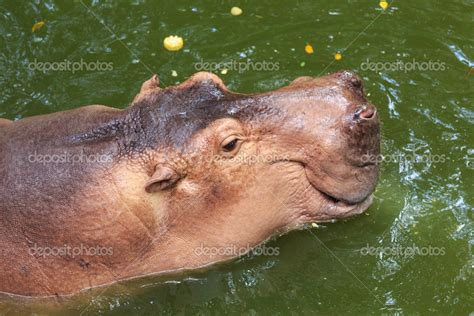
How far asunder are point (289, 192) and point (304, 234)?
3.41 ft

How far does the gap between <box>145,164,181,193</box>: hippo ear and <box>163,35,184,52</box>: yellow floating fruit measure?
12.4 ft

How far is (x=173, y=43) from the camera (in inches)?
349

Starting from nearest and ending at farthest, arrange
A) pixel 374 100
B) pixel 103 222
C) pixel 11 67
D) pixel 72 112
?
pixel 103 222, pixel 72 112, pixel 374 100, pixel 11 67

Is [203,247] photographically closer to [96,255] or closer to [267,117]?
[96,255]

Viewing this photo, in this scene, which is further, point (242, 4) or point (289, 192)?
point (242, 4)

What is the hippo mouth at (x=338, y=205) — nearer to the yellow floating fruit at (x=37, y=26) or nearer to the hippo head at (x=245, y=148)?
the hippo head at (x=245, y=148)

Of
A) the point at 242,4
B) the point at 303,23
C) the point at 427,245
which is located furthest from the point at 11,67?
the point at 427,245

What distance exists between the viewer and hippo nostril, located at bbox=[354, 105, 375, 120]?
538cm

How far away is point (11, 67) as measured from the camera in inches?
346

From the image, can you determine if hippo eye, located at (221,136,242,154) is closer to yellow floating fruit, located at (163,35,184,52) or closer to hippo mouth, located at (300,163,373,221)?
hippo mouth, located at (300,163,373,221)

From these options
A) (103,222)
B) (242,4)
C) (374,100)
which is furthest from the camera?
(242,4)

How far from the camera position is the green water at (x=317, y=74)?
6.32m

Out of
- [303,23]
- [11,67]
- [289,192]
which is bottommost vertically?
[11,67]

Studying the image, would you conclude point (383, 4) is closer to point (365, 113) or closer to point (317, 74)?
point (317, 74)
